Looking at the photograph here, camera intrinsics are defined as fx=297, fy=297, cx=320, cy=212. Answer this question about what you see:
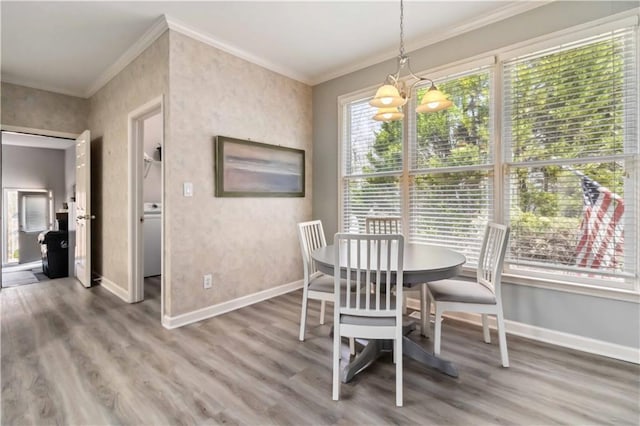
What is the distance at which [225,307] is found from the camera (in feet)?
9.96

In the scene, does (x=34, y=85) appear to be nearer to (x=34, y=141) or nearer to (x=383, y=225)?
(x=34, y=141)

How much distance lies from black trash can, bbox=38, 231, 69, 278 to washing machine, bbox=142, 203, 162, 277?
4.92 feet

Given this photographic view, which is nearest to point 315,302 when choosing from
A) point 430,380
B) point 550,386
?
point 430,380

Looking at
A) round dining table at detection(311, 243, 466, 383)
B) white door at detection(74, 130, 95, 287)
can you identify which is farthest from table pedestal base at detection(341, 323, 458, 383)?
white door at detection(74, 130, 95, 287)

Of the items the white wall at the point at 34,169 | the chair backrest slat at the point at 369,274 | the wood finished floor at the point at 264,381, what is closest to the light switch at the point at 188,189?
the wood finished floor at the point at 264,381

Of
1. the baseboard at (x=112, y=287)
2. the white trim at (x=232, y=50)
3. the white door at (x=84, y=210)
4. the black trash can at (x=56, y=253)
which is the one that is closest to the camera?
the white trim at (x=232, y=50)

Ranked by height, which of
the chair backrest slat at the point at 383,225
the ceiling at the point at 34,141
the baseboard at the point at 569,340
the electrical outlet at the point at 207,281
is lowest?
the baseboard at the point at 569,340

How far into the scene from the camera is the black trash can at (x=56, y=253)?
14.8 ft

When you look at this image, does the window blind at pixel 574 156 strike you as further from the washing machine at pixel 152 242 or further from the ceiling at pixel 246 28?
the washing machine at pixel 152 242

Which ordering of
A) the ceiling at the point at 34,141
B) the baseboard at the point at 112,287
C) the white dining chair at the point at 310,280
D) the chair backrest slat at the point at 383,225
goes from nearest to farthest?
the white dining chair at the point at 310,280 < the chair backrest slat at the point at 383,225 < the baseboard at the point at 112,287 < the ceiling at the point at 34,141

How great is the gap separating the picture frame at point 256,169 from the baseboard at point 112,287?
1.71 metres

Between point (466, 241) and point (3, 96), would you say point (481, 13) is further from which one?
point (3, 96)

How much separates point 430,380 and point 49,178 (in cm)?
843

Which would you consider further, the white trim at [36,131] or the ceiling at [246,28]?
the white trim at [36,131]
